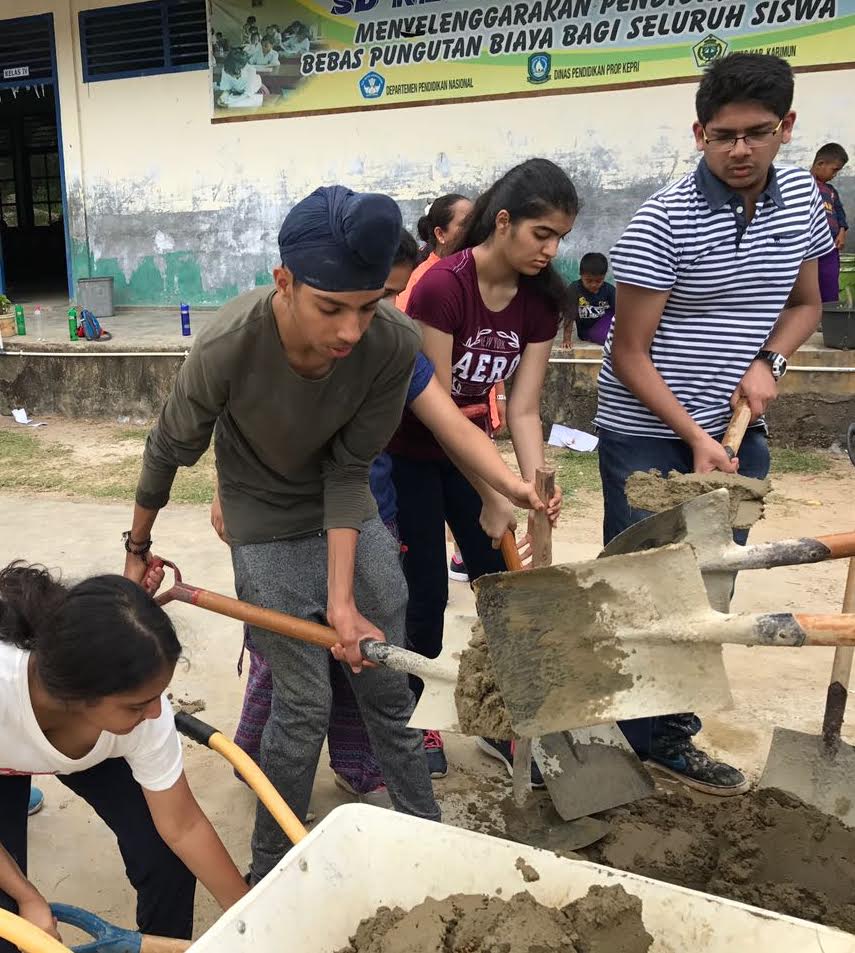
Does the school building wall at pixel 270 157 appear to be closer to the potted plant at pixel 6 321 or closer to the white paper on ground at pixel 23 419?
the potted plant at pixel 6 321

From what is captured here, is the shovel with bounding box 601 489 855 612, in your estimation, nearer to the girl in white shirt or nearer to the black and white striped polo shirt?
the black and white striped polo shirt

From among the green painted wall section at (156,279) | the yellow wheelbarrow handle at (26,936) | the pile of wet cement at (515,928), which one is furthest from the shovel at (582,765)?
the green painted wall section at (156,279)

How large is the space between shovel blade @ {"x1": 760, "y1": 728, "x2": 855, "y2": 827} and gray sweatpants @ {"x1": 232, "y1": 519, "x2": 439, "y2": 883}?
80 centimetres

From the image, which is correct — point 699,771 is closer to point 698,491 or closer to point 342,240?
point 698,491

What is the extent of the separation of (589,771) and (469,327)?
108 centimetres

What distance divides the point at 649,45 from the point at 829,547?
6.40 m

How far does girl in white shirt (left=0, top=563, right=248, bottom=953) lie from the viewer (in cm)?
141

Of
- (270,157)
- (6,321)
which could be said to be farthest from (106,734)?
(270,157)

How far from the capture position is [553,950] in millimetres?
1291

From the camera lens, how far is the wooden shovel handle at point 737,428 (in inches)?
85.9

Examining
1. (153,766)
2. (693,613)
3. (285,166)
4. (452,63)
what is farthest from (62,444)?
(693,613)

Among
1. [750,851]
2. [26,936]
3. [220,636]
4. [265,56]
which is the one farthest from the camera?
[265,56]

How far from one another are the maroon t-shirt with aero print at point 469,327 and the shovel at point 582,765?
0.41 meters

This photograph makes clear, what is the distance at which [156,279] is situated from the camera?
9.18m
